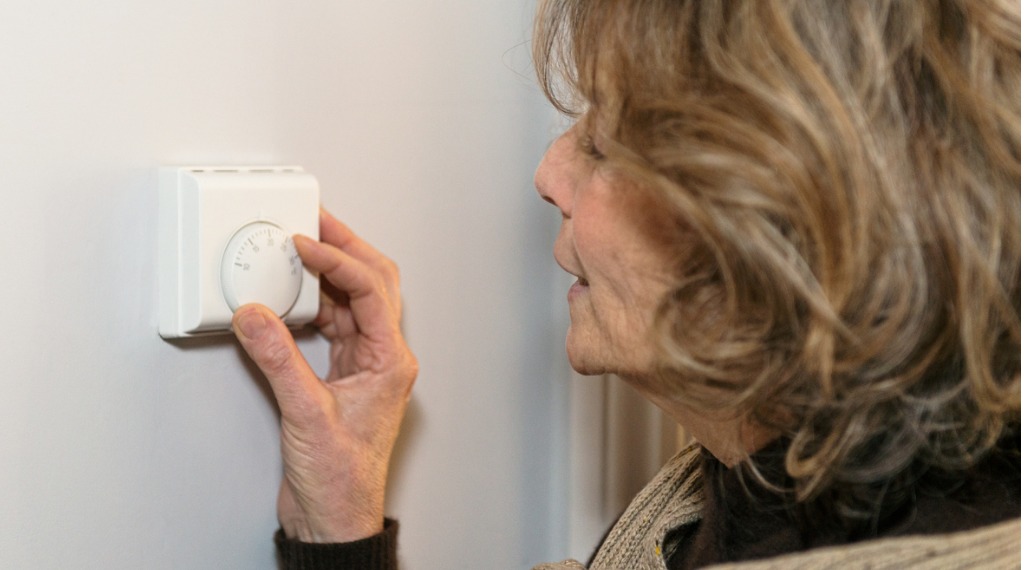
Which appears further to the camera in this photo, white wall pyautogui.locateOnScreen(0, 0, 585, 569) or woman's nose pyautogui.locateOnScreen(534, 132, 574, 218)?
woman's nose pyautogui.locateOnScreen(534, 132, 574, 218)

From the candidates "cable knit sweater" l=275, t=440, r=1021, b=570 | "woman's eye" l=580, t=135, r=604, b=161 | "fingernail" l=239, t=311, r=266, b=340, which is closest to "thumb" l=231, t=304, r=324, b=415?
"fingernail" l=239, t=311, r=266, b=340

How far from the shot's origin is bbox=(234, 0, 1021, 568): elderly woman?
52 cm

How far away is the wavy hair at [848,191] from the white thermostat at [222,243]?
0.72 feet

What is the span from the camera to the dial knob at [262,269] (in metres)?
0.62

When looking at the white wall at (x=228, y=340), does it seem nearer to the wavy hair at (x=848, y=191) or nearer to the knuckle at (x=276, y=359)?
the knuckle at (x=276, y=359)

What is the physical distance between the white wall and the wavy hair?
224 mm

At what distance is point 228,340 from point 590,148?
0.27 meters

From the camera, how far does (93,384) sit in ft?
1.94

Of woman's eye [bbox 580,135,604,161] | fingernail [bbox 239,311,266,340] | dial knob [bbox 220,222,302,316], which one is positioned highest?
woman's eye [bbox 580,135,604,161]

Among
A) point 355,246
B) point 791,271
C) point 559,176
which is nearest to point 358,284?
point 355,246

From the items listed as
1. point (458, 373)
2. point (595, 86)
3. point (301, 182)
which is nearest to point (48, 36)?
point (301, 182)

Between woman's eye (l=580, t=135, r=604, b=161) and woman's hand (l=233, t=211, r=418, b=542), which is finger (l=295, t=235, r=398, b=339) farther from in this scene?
woman's eye (l=580, t=135, r=604, b=161)

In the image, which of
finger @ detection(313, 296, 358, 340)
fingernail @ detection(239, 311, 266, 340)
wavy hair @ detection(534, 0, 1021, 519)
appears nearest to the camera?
wavy hair @ detection(534, 0, 1021, 519)

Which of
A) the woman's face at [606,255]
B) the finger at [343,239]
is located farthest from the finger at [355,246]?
the woman's face at [606,255]
